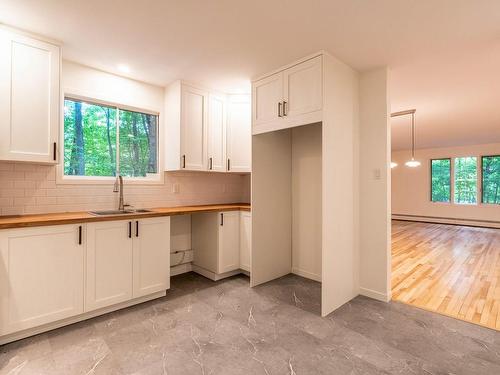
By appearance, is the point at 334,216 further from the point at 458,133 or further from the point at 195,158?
the point at 458,133

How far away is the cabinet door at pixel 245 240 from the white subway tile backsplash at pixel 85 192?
73 centimetres

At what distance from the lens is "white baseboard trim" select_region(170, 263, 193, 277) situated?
369 centimetres

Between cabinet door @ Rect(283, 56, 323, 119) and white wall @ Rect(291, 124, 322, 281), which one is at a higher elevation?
cabinet door @ Rect(283, 56, 323, 119)

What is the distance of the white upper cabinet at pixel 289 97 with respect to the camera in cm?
264

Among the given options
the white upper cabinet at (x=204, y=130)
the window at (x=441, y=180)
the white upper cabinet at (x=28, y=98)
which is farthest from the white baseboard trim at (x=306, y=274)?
the window at (x=441, y=180)

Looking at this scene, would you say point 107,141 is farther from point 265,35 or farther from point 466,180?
point 466,180

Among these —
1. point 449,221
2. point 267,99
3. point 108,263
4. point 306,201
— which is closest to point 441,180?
point 449,221

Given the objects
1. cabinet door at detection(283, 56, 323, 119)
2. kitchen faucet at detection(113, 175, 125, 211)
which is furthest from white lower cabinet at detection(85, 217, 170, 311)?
cabinet door at detection(283, 56, 323, 119)

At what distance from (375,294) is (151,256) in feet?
7.92

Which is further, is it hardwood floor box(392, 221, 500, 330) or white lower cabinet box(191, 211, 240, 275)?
white lower cabinet box(191, 211, 240, 275)

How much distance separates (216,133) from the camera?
12.2 ft

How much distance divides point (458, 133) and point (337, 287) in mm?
5828

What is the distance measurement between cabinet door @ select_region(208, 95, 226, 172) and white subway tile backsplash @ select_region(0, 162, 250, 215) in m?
0.38

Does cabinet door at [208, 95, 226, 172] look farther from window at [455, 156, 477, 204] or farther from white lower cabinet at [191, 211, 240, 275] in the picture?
window at [455, 156, 477, 204]
